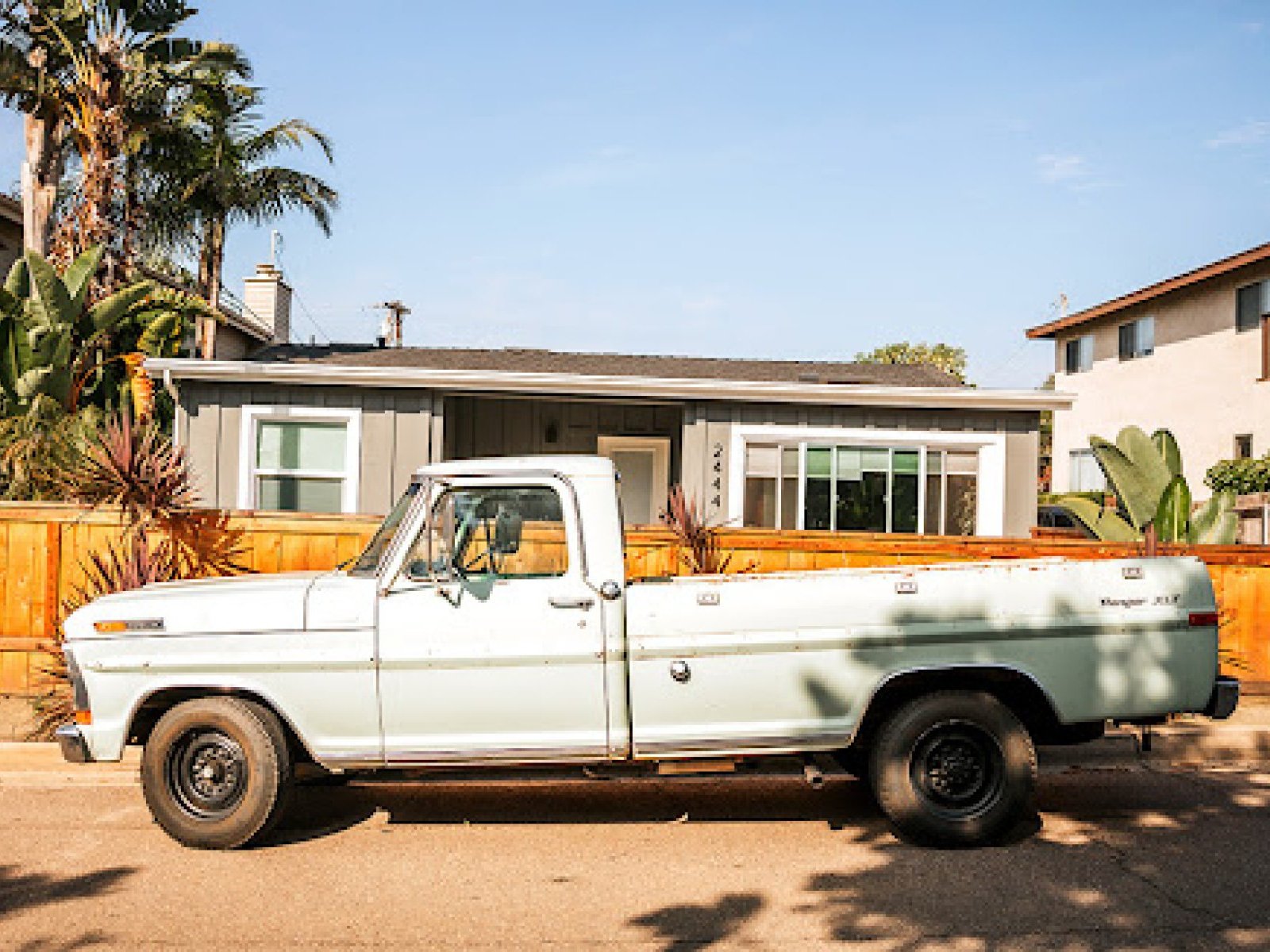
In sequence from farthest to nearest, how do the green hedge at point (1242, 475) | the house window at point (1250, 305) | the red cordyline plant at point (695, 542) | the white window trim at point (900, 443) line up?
the house window at point (1250, 305) → the green hedge at point (1242, 475) → the white window trim at point (900, 443) → the red cordyline plant at point (695, 542)

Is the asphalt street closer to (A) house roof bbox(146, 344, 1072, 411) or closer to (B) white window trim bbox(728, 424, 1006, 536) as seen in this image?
(A) house roof bbox(146, 344, 1072, 411)

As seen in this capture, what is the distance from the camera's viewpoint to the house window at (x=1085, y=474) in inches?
1235

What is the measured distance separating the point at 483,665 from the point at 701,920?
1.73 meters

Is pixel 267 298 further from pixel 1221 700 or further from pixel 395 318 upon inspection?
pixel 1221 700

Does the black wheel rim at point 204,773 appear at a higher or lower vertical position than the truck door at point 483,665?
lower

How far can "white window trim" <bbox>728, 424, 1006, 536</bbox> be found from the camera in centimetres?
1653

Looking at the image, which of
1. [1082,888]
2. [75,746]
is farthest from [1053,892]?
[75,746]

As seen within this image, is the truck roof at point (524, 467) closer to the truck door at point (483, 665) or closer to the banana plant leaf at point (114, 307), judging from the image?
the truck door at point (483, 665)

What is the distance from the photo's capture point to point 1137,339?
2994cm

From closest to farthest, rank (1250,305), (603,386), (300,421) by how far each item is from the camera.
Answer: (603,386), (300,421), (1250,305)

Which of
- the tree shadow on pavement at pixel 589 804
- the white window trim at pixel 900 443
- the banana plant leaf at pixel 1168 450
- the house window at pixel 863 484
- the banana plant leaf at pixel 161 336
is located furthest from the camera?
the banana plant leaf at pixel 161 336

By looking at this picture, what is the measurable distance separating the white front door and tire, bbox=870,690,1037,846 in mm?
13782

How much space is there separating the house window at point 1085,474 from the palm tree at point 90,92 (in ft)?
76.9

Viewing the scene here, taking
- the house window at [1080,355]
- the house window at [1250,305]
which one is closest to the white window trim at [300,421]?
the house window at [1250,305]
